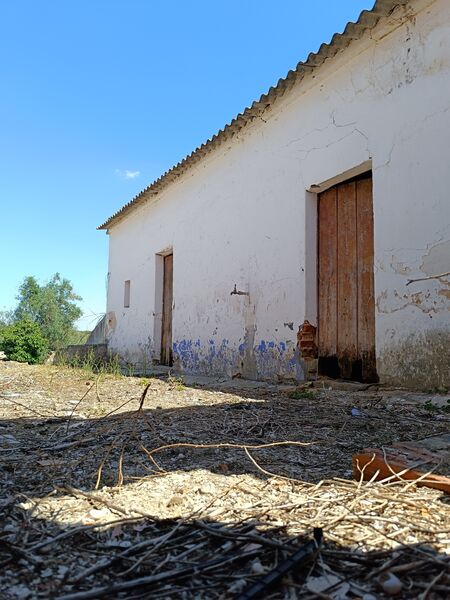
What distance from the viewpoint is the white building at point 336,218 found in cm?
416

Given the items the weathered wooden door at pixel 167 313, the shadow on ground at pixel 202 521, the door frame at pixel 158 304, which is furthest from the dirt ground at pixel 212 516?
the door frame at pixel 158 304

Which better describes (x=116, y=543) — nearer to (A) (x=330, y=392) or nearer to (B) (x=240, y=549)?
(B) (x=240, y=549)

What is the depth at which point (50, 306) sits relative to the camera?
23.3m

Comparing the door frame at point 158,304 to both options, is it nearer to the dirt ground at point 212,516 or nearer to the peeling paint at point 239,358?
the peeling paint at point 239,358

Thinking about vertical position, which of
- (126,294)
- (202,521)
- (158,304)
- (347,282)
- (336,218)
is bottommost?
(202,521)

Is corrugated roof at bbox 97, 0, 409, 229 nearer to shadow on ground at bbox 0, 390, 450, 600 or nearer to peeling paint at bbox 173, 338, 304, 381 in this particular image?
peeling paint at bbox 173, 338, 304, 381

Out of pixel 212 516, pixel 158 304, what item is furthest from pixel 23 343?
pixel 212 516

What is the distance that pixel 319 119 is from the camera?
17.9 feet

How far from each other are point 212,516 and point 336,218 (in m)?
4.46

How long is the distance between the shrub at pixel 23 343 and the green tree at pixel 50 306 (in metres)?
10.4

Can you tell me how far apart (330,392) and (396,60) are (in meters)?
3.32

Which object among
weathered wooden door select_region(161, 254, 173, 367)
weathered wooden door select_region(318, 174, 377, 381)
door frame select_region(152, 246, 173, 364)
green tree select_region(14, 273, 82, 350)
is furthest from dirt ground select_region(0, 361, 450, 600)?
green tree select_region(14, 273, 82, 350)

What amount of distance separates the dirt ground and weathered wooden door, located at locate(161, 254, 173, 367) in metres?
6.61

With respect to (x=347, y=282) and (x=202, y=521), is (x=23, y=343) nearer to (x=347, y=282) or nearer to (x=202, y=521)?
(x=347, y=282)
